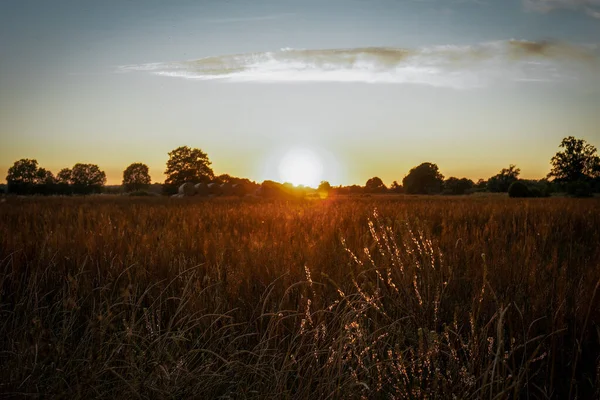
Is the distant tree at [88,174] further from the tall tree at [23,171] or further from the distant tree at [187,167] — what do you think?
the distant tree at [187,167]

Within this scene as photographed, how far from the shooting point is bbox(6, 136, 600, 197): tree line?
153 feet

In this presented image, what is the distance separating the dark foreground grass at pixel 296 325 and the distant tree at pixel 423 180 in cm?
5806

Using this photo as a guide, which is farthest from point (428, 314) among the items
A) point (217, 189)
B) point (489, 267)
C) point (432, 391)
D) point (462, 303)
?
point (217, 189)

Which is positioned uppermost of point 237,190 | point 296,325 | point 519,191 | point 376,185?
point 376,185

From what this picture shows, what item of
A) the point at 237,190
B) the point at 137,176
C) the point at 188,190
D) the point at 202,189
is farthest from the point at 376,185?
the point at 137,176

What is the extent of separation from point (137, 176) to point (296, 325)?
78.9 meters

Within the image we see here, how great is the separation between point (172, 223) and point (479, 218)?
18.0 ft

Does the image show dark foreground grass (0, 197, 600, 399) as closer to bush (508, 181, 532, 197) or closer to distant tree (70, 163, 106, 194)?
bush (508, 181, 532, 197)

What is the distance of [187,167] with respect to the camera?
61406mm

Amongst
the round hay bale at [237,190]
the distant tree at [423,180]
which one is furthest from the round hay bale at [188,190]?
the distant tree at [423,180]

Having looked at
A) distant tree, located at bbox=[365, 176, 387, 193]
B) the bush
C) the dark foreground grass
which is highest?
distant tree, located at bbox=[365, 176, 387, 193]

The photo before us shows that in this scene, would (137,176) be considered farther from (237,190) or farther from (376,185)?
(237,190)

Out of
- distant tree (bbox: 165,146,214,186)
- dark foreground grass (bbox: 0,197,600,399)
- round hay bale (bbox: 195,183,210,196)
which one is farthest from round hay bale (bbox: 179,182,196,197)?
dark foreground grass (bbox: 0,197,600,399)

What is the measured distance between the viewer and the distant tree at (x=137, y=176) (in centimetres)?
7612
